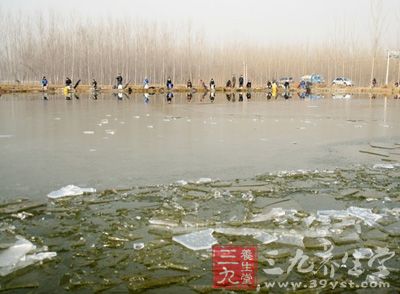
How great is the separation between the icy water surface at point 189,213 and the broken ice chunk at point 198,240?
1 cm

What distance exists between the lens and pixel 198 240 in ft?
12.4

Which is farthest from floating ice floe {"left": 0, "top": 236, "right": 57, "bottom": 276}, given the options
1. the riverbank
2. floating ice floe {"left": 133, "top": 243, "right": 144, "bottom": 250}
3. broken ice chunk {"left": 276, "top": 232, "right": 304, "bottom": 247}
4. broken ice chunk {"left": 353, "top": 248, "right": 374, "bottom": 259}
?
the riverbank

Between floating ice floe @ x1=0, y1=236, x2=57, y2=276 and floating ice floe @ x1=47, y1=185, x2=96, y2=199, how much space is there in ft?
4.84

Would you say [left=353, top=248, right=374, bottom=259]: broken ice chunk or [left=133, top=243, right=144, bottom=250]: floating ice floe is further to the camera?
[left=133, top=243, right=144, bottom=250]: floating ice floe

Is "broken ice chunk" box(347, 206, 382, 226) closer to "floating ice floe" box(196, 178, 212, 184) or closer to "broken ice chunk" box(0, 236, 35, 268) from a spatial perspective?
"floating ice floe" box(196, 178, 212, 184)

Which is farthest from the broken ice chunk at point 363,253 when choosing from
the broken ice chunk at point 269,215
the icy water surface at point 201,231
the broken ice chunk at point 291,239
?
the broken ice chunk at point 269,215

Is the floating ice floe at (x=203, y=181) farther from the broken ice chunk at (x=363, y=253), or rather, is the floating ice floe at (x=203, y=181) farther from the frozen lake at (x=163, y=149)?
the broken ice chunk at (x=363, y=253)

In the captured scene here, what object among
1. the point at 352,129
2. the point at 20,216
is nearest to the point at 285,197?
the point at 20,216

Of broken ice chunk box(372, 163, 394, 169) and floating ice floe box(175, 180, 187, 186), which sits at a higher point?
broken ice chunk box(372, 163, 394, 169)

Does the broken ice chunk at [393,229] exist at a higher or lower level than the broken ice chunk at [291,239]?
higher

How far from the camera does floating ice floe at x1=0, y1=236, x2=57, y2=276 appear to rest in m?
3.23

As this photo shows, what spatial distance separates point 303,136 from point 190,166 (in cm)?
476

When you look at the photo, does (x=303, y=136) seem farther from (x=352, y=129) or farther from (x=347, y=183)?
(x=347, y=183)

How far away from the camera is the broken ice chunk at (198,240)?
3652 mm
